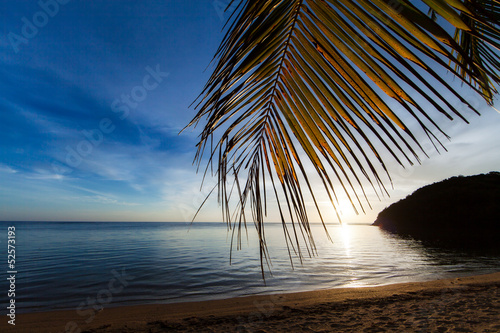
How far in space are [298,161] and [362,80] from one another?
1.05 feet

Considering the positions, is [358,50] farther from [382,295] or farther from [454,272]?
Answer: [454,272]

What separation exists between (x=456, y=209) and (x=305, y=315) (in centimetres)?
5719

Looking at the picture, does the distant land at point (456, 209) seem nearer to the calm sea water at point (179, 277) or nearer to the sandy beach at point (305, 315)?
the calm sea water at point (179, 277)

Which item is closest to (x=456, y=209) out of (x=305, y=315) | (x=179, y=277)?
(x=179, y=277)

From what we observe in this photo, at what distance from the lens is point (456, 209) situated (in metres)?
47.6

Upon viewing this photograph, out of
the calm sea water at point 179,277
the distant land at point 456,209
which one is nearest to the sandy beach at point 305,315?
the calm sea water at point 179,277

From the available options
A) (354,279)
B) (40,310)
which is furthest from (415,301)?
(40,310)

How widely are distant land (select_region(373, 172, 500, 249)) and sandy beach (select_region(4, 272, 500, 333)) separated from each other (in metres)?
35.8

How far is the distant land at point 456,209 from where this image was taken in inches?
1646

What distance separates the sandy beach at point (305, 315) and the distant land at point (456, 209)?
35.8m

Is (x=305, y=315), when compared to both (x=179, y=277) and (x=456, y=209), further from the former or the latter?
(x=456, y=209)

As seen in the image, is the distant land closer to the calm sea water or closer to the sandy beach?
the calm sea water

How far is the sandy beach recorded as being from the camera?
17.5ft

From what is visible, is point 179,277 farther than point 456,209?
No
